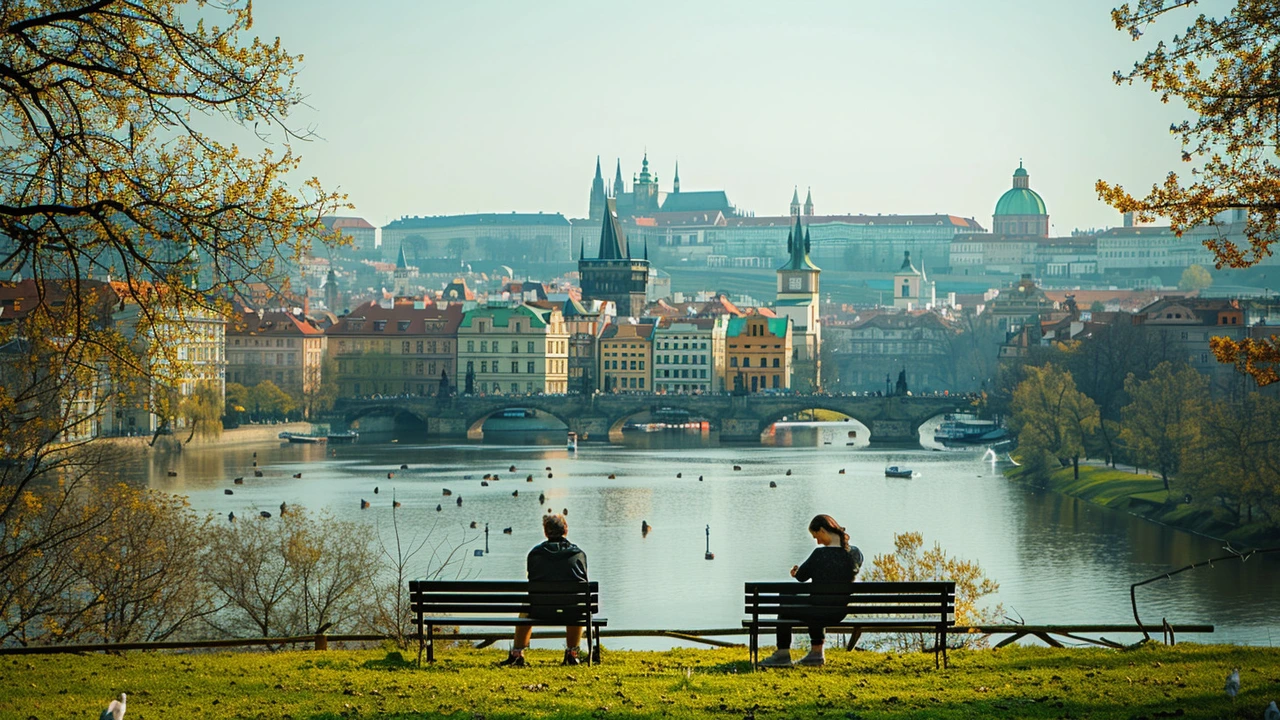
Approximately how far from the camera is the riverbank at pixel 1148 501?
4016 cm

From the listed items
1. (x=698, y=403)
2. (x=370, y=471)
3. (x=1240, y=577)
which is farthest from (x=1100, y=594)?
(x=698, y=403)

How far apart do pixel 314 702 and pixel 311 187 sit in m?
3.18

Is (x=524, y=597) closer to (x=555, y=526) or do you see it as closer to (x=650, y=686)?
(x=555, y=526)

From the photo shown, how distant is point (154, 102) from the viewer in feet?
35.4

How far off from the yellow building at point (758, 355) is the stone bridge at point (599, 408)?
1887 cm

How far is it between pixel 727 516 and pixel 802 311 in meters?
75.9

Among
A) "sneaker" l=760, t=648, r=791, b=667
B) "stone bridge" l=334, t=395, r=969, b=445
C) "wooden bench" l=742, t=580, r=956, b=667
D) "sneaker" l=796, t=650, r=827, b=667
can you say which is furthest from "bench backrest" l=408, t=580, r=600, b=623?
"stone bridge" l=334, t=395, r=969, b=445

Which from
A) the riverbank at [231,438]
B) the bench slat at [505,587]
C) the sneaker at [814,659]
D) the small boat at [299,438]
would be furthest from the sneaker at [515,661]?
the small boat at [299,438]

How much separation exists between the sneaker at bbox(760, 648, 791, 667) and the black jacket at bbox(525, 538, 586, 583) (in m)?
1.24

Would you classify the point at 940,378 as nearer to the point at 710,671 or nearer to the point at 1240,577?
the point at 1240,577

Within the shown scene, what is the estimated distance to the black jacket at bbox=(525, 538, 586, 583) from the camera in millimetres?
11055

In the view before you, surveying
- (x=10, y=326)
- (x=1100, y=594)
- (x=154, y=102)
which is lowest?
(x=1100, y=594)

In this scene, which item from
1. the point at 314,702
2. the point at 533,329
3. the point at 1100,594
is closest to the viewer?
the point at 314,702

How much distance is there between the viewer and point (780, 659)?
11117mm
